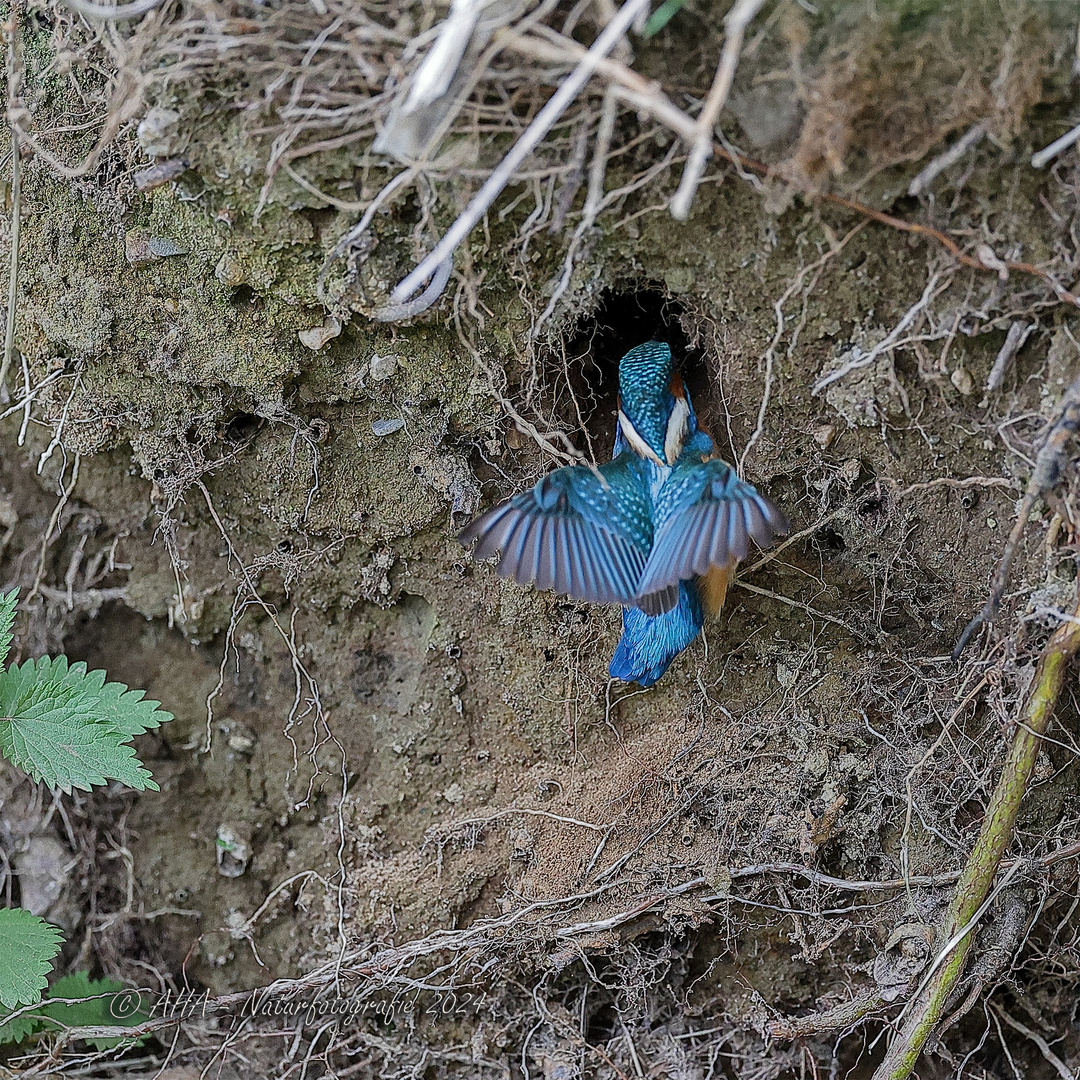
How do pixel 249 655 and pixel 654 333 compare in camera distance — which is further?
pixel 249 655

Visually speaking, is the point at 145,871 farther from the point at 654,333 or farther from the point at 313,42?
the point at 313,42

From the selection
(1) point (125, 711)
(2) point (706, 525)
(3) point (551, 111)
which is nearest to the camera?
(3) point (551, 111)

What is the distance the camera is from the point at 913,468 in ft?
7.72

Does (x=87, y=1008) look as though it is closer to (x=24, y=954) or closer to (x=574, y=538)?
(x=24, y=954)

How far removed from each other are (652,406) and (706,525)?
457mm

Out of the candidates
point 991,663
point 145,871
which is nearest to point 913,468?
point 991,663

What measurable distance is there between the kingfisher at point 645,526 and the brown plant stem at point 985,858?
60cm

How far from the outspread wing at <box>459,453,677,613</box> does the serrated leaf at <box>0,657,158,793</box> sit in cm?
96

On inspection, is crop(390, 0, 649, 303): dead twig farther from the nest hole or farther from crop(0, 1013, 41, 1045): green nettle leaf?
crop(0, 1013, 41, 1045): green nettle leaf

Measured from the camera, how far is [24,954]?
8.09ft

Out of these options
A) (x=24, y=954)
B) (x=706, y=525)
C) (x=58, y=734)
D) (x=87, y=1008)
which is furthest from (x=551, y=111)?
(x=87, y=1008)

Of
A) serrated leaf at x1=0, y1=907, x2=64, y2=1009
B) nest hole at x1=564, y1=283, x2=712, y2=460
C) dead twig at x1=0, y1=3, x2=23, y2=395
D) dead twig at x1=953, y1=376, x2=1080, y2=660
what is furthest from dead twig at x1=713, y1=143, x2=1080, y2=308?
serrated leaf at x1=0, y1=907, x2=64, y2=1009

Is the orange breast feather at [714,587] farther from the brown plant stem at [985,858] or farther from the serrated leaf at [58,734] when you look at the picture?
the serrated leaf at [58,734]

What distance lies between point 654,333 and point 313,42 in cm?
112
